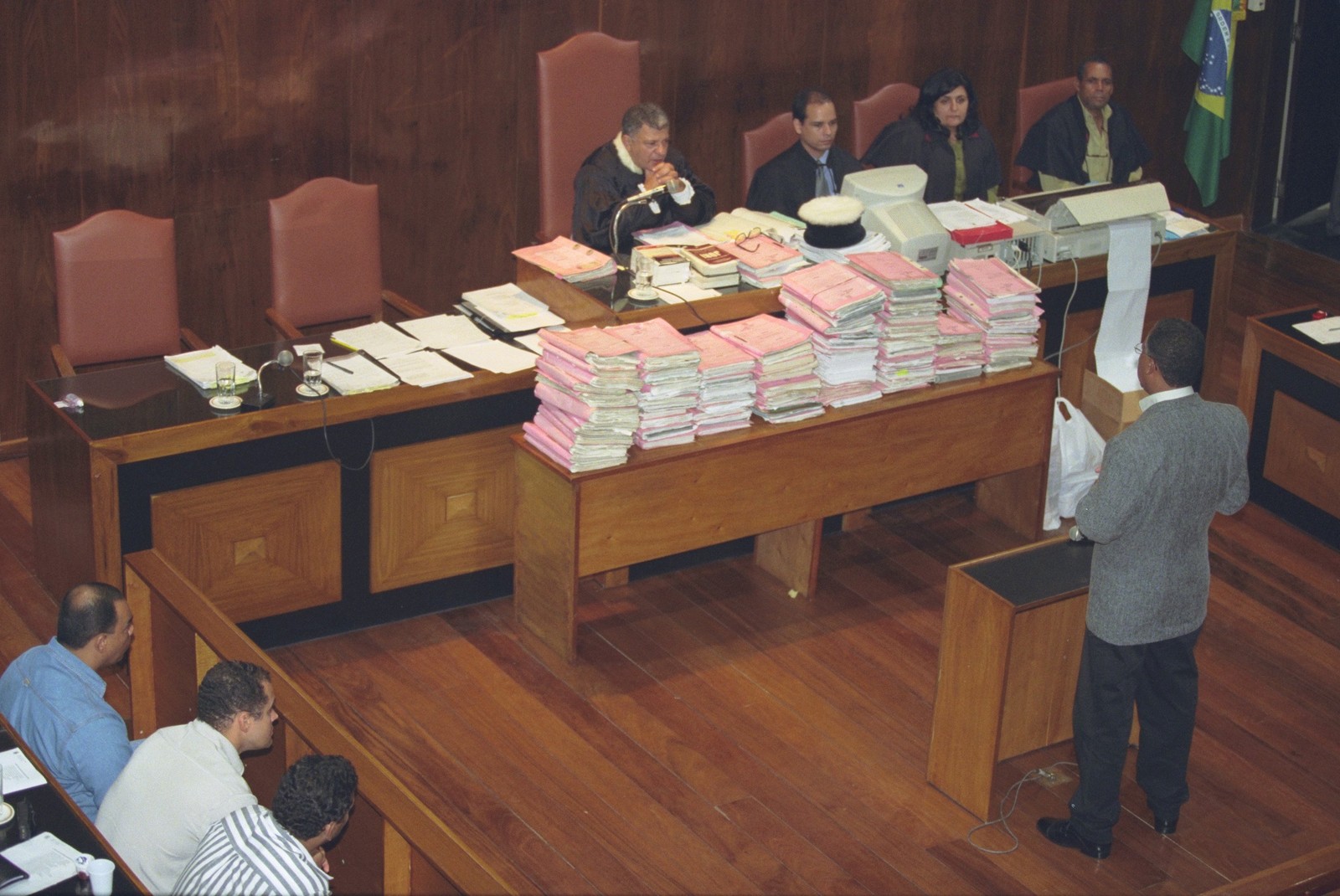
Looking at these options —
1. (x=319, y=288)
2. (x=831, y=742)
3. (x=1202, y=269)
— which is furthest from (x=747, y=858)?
(x=1202, y=269)

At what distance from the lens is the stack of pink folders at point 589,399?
5.13 m

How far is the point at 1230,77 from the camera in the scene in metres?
8.85

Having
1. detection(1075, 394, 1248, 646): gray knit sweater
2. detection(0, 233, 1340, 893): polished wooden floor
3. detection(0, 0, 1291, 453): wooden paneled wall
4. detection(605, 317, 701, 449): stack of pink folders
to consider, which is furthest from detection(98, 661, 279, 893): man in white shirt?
detection(0, 0, 1291, 453): wooden paneled wall

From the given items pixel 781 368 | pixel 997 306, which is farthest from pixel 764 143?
pixel 781 368

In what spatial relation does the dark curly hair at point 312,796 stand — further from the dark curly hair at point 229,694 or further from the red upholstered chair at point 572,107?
the red upholstered chair at point 572,107

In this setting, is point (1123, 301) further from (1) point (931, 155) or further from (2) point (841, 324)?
(2) point (841, 324)

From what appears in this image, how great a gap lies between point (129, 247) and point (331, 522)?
139cm

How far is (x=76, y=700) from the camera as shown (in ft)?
13.3

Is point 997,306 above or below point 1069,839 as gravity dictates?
above

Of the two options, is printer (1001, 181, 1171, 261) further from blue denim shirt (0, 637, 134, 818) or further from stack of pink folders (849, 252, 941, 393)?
blue denim shirt (0, 637, 134, 818)

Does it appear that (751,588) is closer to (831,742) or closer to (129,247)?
(831,742)

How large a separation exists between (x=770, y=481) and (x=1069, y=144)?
3.10m

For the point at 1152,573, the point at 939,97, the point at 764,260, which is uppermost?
the point at 939,97

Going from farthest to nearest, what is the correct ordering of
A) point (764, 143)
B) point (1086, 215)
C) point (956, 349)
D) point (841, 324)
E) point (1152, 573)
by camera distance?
point (764, 143), point (1086, 215), point (956, 349), point (841, 324), point (1152, 573)
